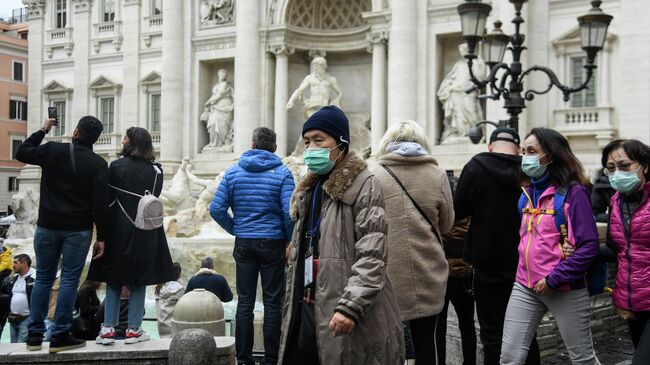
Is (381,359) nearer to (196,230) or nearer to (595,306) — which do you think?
(595,306)

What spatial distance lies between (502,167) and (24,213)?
25.6 metres

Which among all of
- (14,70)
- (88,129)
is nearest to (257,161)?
(88,129)

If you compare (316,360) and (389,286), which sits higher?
(389,286)

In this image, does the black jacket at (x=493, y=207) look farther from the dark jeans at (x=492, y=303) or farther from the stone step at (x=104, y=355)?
the stone step at (x=104, y=355)

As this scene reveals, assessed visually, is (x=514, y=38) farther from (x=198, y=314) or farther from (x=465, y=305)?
(x=198, y=314)

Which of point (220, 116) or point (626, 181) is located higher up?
point (220, 116)

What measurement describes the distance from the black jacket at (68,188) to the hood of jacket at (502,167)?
306 cm

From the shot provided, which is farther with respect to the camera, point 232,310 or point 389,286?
point 232,310

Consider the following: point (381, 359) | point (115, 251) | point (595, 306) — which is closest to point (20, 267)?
point (115, 251)

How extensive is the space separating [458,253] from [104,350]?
301cm

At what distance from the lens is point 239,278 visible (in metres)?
6.44

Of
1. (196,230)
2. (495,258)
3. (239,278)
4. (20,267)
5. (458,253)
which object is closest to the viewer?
(495,258)

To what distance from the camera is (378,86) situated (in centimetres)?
2125

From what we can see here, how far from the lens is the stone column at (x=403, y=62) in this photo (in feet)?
66.6
